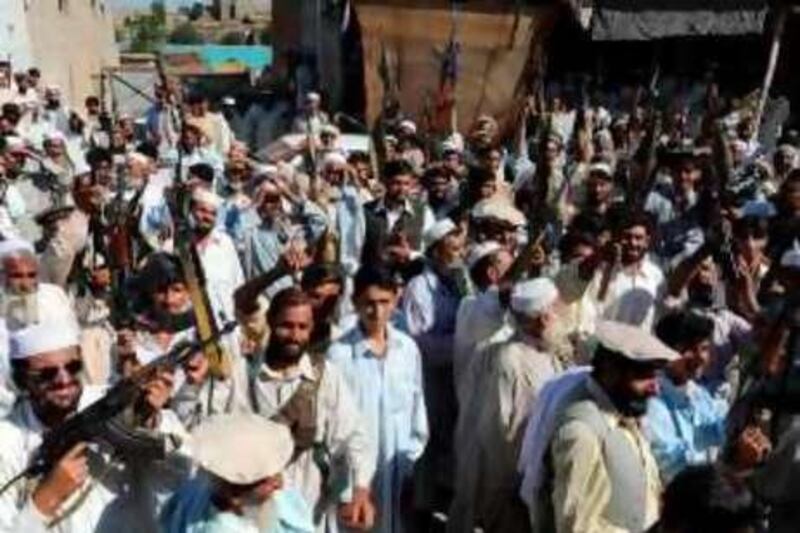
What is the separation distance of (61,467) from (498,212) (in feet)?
11.5

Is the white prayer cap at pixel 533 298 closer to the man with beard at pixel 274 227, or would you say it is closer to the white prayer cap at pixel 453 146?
the man with beard at pixel 274 227

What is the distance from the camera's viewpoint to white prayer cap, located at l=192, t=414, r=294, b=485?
3.44 metres

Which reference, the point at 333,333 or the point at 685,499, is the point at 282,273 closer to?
the point at 333,333

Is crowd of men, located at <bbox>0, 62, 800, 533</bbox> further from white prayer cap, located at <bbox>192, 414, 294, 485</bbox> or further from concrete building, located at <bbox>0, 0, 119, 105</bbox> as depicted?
concrete building, located at <bbox>0, 0, 119, 105</bbox>

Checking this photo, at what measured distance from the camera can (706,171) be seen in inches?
342

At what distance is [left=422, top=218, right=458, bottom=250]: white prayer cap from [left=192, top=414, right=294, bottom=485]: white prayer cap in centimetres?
298

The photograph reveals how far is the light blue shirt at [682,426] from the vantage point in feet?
14.8

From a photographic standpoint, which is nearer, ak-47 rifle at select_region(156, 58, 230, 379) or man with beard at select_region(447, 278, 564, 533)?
ak-47 rifle at select_region(156, 58, 230, 379)

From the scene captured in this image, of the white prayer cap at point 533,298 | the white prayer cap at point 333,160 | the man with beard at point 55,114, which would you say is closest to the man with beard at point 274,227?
the white prayer cap at point 333,160

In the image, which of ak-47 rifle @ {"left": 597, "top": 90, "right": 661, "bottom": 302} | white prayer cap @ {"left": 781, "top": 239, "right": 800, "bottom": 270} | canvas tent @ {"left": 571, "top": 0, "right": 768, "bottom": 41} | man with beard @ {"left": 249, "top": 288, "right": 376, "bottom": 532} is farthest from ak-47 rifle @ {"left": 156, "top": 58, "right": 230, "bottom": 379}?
canvas tent @ {"left": 571, "top": 0, "right": 768, "bottom": 41}

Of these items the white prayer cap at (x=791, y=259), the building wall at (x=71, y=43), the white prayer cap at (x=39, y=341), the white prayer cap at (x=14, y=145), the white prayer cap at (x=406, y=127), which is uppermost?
the white prayer cap at (x=39, y=341)

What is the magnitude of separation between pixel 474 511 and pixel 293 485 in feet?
5.23

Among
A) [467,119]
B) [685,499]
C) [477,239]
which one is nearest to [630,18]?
[467,119]

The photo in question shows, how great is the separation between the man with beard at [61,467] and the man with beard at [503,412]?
1825 millimetres
